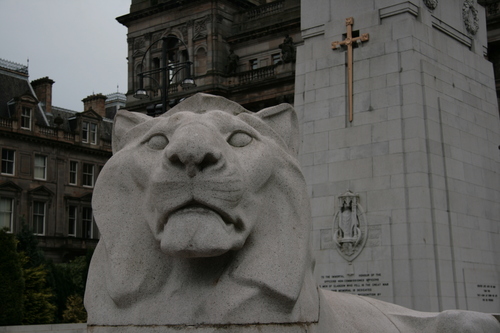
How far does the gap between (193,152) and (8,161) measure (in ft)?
192

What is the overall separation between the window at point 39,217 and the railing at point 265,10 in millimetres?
24180

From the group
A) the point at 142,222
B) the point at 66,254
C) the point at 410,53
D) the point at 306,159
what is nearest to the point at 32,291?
the point at 306,159

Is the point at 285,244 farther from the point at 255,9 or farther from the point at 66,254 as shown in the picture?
the point at 66,254

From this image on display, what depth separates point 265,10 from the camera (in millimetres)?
56500

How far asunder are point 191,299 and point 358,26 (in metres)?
10.9

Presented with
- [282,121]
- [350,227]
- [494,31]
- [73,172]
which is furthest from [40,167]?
[282,121]

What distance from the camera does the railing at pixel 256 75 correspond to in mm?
52812

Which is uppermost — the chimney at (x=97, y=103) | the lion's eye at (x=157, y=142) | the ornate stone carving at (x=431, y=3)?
the chimney at (x=97, y=103)

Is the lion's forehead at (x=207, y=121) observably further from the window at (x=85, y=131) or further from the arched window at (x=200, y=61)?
the window at (x=85, y=131)

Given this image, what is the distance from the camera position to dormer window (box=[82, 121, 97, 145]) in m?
65.9

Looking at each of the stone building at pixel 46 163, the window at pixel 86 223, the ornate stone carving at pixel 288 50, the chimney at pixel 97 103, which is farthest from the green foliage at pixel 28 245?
the chimney at pixel 97 103

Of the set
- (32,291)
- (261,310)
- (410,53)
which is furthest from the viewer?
(32,291)

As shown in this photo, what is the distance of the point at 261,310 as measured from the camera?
4312mm

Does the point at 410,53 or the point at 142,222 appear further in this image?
the point at 410,53
